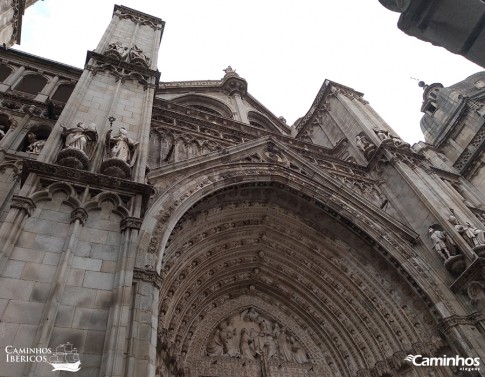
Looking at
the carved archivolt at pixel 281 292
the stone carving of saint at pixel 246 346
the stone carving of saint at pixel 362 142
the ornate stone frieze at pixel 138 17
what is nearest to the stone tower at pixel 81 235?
the carved archivolt at pixel 281 292

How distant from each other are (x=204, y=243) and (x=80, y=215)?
4.49 m

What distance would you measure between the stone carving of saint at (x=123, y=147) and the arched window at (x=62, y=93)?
197 inches

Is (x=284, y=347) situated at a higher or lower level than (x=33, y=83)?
lower

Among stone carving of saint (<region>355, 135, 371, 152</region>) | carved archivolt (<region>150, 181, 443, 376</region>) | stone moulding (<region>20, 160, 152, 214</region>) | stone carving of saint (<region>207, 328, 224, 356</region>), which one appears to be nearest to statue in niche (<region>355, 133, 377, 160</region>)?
stone carving of saint (<region>355, 135, 371, 152</region>)

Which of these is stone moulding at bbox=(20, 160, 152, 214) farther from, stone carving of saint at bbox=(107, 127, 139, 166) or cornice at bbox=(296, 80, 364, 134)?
cornice at bbox=(296, 80, 364, 134)

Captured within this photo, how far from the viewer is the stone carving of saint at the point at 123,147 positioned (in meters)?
7.14

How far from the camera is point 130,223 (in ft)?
19.6

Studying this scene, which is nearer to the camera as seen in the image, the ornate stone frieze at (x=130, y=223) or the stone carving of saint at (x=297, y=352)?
the ornate stone frieze at (x=130, y=223)

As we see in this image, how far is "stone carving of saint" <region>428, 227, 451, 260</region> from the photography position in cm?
1021

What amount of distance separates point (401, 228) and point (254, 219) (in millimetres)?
4252

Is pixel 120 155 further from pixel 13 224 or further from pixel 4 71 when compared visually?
pixel 4 71

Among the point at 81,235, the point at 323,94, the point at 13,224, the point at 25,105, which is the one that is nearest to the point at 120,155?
the point at 81,235

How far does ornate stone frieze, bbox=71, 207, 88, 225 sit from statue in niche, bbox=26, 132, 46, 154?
11.7 feet

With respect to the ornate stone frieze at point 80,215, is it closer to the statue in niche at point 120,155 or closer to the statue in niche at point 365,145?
the statue in niche at point 120,155
